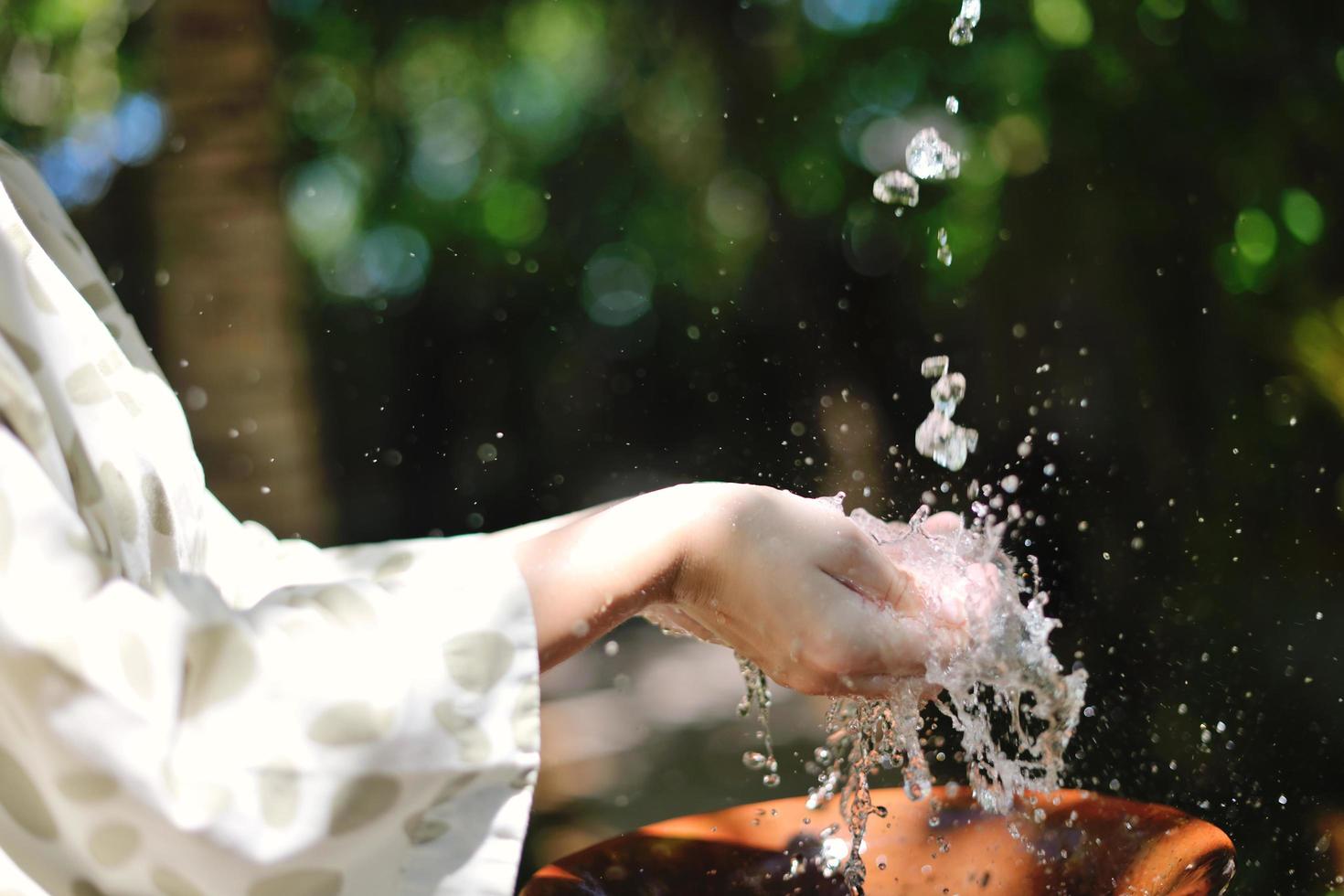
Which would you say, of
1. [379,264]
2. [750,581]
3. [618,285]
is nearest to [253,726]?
[750,581]

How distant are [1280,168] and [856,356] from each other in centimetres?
175

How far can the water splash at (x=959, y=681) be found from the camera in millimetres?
941

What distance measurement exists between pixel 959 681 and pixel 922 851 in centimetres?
18

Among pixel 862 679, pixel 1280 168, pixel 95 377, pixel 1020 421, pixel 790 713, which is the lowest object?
pixel 790 713

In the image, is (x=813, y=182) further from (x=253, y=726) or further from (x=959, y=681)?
(x=253, y=726)

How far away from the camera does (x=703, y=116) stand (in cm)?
530

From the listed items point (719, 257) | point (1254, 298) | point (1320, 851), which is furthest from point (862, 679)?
point (719, 257)

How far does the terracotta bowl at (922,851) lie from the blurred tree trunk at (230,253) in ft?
5.91

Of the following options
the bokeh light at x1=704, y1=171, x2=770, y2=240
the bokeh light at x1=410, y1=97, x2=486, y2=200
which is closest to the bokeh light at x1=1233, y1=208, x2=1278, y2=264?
the bokeh light at x1=704, y1=171, x2=770, y2=240

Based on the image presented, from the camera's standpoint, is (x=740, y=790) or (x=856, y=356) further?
(x=856, y=356)

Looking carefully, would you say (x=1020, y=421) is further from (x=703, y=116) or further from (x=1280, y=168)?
(x=703, y=116)

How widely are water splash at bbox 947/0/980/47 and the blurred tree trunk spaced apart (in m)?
2.49

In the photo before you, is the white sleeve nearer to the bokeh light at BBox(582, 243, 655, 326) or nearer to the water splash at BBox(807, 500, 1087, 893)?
the water splash at BBox(807, 500, 1087, 893)

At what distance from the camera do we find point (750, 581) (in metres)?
0.84
